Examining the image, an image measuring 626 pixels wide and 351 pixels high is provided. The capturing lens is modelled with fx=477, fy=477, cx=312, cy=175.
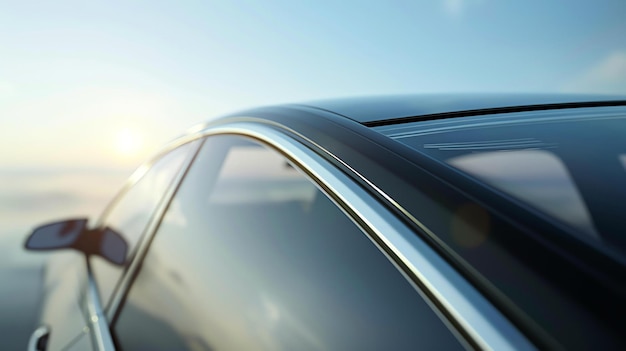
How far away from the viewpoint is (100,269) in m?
2.10

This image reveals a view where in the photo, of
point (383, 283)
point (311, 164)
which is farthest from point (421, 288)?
point (311, 164)

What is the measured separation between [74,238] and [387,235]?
2389 millimetres

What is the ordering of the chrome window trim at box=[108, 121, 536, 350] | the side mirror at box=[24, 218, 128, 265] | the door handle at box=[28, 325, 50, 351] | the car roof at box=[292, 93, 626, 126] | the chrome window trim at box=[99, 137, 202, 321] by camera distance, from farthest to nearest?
the side mirror at box=[24, 218, 128, 265]
the door handle at box=[28, 325, 50, 351]
the chrome window trim at box=[99, 137, 202, 321]
the car roof at box=[292, 93, 626, 126]
the chrome window trim at box=[108, 121, 536, 350]

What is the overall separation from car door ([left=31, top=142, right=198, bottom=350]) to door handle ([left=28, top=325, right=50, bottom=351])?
0.01 meters

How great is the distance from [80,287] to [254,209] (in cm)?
128

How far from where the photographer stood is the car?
2.05ft

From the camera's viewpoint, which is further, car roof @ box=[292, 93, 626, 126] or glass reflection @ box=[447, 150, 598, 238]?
car roof @ box=[292, 93, 626, 126]

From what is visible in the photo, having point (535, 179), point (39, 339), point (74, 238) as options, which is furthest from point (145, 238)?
point (535, 179)

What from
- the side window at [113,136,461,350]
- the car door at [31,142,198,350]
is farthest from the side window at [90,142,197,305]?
the side window at [113,136,461,350]

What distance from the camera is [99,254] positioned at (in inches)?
89.0

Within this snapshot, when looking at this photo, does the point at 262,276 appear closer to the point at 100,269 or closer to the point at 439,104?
the point at 439,104

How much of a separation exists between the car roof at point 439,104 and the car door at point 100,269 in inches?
30.7

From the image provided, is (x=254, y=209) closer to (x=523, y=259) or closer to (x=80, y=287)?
(x=523, y=259)

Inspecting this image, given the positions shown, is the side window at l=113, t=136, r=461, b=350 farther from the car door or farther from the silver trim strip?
the car door
